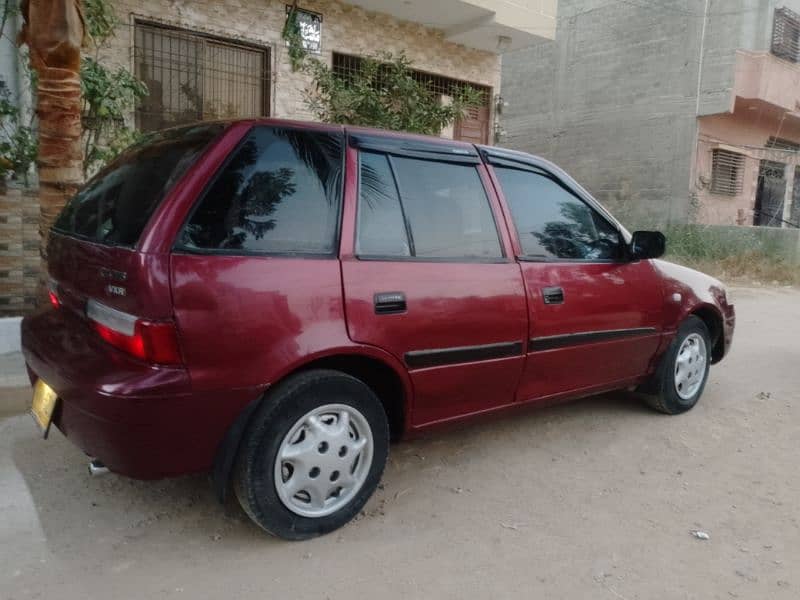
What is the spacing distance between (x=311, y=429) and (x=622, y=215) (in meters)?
15.2

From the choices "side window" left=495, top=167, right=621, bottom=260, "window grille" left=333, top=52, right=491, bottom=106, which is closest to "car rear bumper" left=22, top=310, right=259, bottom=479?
"side window" left=495, top=167, right=621, bottom=260

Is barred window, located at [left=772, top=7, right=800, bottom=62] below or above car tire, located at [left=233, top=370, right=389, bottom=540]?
above

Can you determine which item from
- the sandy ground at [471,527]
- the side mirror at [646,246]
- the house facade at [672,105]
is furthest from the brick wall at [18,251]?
the house facade at [672,105]

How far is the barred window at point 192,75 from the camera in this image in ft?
25.3

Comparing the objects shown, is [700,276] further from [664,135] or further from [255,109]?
[664,135]

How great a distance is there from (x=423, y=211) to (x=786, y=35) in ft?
53.7

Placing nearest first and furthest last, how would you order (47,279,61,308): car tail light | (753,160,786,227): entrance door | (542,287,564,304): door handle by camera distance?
(47,279,61,308): car tail light < (542,287,564,304): door handle < (753,160,786,227): entrance door

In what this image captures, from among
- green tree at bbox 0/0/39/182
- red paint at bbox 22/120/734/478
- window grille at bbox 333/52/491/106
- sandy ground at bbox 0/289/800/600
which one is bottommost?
sandy ground at bbox 0/289/800/600

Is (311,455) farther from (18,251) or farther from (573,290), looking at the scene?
(18,251)

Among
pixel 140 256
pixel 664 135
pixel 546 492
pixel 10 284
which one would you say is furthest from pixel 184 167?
pixel 664 135

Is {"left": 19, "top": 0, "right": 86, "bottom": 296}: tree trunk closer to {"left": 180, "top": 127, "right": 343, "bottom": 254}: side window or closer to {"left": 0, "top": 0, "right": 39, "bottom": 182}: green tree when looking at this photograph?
{"left": 0, "top": 0, "right": 39, "bottom": 182}: green tree

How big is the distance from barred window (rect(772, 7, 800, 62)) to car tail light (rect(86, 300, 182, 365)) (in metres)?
16.9

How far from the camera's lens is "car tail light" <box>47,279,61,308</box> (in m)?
2.88

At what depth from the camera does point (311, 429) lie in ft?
8.79
